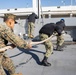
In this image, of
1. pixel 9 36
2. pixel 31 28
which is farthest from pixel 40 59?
pixel 31 28

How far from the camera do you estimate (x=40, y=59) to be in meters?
6.63

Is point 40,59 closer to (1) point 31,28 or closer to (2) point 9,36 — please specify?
Result: (2) point 9,36

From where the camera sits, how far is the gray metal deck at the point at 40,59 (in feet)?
18.1

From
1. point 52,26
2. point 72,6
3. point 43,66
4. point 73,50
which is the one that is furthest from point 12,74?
point 72,6

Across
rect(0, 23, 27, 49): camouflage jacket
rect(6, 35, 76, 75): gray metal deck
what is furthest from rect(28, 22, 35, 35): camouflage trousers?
rect(0, 23, 27, 49): camouflage jacket

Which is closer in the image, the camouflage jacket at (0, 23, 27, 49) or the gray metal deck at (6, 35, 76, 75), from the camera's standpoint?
the camouflage jacket at (0, 23, 27, 49)

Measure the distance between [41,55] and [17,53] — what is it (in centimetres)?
88

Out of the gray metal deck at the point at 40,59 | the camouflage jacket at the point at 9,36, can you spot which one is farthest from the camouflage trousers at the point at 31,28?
the camouflage jacket at the point at 9,36

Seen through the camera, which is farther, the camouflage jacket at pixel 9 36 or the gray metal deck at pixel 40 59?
the gray metal deck at pixel 40 59

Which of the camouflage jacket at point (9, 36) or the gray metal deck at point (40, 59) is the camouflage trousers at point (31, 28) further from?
the camouflage jacket at point (9, 36)

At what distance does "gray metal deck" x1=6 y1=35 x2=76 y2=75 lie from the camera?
5520 mm

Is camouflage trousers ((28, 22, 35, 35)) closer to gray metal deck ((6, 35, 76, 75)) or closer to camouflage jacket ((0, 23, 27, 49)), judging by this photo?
gray metal deck ((6, 35, 76, 75))

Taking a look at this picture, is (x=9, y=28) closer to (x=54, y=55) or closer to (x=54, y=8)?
(x=54, y=55)

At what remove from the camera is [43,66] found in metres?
5.97
